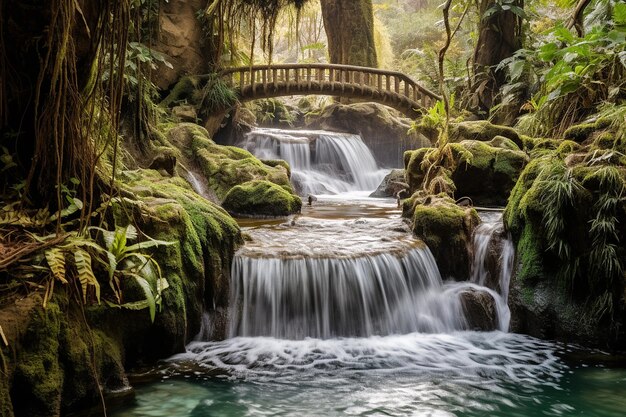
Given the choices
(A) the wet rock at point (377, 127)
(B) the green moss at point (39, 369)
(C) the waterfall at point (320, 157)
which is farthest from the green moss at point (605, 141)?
(A) the wet rock at point (377, 127)

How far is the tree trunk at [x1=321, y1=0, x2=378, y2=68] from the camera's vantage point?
21.9 m

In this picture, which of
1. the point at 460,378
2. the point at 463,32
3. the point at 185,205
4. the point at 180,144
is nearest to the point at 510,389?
the point at 460,378

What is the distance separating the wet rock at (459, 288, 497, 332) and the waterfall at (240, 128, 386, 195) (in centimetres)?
899

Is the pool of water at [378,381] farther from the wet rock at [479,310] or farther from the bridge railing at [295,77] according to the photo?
the bridge railing at [295,77]

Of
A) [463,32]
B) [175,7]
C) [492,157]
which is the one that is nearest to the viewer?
[492,157]

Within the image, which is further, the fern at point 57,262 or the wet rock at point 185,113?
the wet rock at point 185,113

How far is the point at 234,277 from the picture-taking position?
5855mm

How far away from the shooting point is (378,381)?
4391 millimetres

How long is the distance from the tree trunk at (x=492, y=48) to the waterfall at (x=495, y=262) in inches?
354

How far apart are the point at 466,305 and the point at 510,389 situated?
1788mm

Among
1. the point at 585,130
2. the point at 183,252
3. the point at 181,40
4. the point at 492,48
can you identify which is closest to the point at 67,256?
the point at 183,252

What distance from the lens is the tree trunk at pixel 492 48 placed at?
14.7 m

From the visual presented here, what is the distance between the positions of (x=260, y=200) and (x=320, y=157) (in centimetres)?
702

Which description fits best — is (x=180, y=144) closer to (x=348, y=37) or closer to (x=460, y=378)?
(x=460, y=378)
